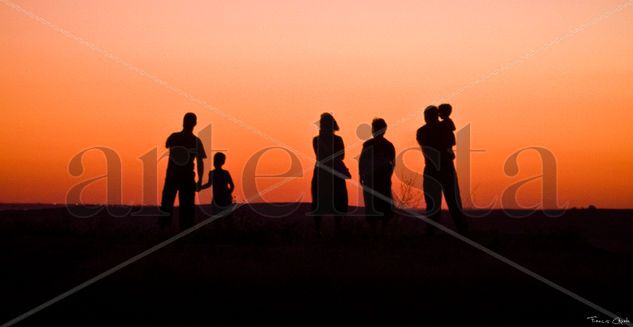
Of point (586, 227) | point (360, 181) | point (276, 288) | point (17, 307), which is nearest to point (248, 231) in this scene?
Result: point (360, 181)

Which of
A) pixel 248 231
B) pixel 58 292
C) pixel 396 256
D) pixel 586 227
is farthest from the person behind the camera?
pixel 586 227

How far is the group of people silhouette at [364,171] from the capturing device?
708 inches

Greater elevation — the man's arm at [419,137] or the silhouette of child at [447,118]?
the silhouette of child at [447,118]

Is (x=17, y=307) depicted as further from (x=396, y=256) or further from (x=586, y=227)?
(x=586, y=227)

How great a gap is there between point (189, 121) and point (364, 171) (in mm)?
3407

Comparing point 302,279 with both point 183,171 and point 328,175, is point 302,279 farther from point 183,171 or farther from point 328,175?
point 183,171

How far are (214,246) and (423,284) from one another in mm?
5097

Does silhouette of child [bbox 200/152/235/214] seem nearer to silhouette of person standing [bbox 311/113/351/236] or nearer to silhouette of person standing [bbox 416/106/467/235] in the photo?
silhouette of person standing [bbox 311/113/351/236]

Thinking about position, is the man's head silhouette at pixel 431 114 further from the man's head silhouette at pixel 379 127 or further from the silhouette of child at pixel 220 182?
the silhouette of child at pixel 220 182

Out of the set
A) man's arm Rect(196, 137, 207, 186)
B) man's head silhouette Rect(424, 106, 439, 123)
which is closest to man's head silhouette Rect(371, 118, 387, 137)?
man's head silhouette Rect(424, 106, 439, 123)

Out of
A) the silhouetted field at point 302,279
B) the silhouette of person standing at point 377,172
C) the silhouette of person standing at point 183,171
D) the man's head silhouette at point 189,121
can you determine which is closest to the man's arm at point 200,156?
the silhouette of person standing at point 183,171

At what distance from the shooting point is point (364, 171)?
60.2 ft

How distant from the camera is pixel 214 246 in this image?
1505 cm

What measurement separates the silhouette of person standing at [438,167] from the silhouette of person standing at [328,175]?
1.53 m
